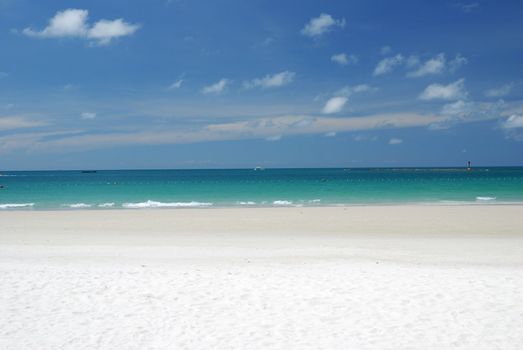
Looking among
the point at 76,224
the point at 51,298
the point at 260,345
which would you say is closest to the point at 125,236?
the point at 76,224

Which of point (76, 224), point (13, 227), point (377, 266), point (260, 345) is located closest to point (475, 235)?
point (377, 266)

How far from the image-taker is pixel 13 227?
790 inches

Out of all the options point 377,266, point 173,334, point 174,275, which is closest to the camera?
point 173,334

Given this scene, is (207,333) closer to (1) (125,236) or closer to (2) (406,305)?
(2) (406,305)

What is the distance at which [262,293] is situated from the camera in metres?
7.91

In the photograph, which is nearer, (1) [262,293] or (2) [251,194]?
(1) [262,293]

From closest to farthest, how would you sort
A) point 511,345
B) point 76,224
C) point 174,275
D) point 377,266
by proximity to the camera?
point 511,345 → point 174,275 → point 377,266 → point 76,224

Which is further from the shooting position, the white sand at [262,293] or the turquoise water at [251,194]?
the turquoise water at [251,194]

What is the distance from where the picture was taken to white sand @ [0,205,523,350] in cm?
602

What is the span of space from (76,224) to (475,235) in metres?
16.3

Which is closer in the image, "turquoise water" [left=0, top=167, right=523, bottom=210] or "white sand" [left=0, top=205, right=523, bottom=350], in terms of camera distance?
"white sand" [left=0, top=205, right=523, bottom=350]

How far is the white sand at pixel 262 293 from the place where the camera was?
19.7 feet

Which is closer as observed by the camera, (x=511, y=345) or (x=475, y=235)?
(x=511, y=345)

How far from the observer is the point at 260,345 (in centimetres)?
575
